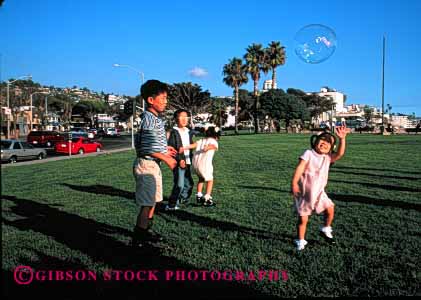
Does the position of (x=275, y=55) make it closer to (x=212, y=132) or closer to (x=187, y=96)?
(x=187, y=96)

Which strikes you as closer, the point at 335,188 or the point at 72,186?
the point at 335,188

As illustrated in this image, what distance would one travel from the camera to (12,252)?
4.64 metres

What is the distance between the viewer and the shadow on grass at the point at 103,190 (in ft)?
29.8

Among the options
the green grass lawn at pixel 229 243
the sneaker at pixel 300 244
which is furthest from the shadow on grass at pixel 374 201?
the sneaker at pixel 300 244

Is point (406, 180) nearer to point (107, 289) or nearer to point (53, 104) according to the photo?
point (107, 289)

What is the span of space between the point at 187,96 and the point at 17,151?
58.2 m

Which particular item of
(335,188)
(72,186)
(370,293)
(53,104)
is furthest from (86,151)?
(53,104)

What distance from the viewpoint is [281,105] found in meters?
76.9

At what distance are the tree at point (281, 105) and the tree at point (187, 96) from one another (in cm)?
1243

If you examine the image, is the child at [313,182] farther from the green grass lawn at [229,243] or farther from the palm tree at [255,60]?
the palm tree at [255,60]

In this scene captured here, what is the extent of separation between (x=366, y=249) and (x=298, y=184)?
1.09m

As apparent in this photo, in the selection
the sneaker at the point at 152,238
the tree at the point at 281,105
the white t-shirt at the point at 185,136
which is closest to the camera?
the sneaker at the point at 152,238

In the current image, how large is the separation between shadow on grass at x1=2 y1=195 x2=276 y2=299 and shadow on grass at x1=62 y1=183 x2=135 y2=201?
2.73 meters

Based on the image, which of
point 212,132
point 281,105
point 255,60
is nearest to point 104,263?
point 212,132
